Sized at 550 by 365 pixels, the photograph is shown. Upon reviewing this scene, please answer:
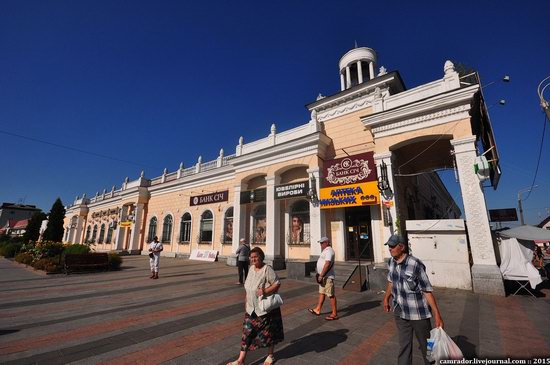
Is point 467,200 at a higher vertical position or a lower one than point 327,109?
lower

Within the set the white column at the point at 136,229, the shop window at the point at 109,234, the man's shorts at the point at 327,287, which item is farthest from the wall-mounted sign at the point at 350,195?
the shop window at the point at 109,234

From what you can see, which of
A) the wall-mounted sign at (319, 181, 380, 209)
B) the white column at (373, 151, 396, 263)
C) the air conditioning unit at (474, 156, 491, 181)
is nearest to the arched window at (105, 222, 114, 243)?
the wall-mounted sign at (319, 181, 380, 209)

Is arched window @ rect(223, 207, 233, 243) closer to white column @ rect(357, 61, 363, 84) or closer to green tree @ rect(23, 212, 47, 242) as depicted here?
white column @ rect(357, 61, 363, 84)

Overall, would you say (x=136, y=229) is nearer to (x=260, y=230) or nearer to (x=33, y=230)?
(x=260, y=230)

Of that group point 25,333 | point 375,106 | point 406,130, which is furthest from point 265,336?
point 375,106

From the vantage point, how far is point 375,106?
38.1ft

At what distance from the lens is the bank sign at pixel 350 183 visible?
10.8 metres

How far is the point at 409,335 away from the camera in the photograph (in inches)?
113

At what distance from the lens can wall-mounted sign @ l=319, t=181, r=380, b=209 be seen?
Result: 1062cm

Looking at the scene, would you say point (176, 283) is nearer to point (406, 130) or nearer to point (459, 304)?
point (459, 304)

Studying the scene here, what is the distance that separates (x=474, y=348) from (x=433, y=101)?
8.82m

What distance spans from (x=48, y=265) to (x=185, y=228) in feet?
31.4

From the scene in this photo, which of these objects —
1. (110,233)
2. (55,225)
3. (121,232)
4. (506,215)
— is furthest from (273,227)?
(55,225)

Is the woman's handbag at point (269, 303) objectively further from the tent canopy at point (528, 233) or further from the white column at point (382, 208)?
the tent canopy at point (528, 233)
